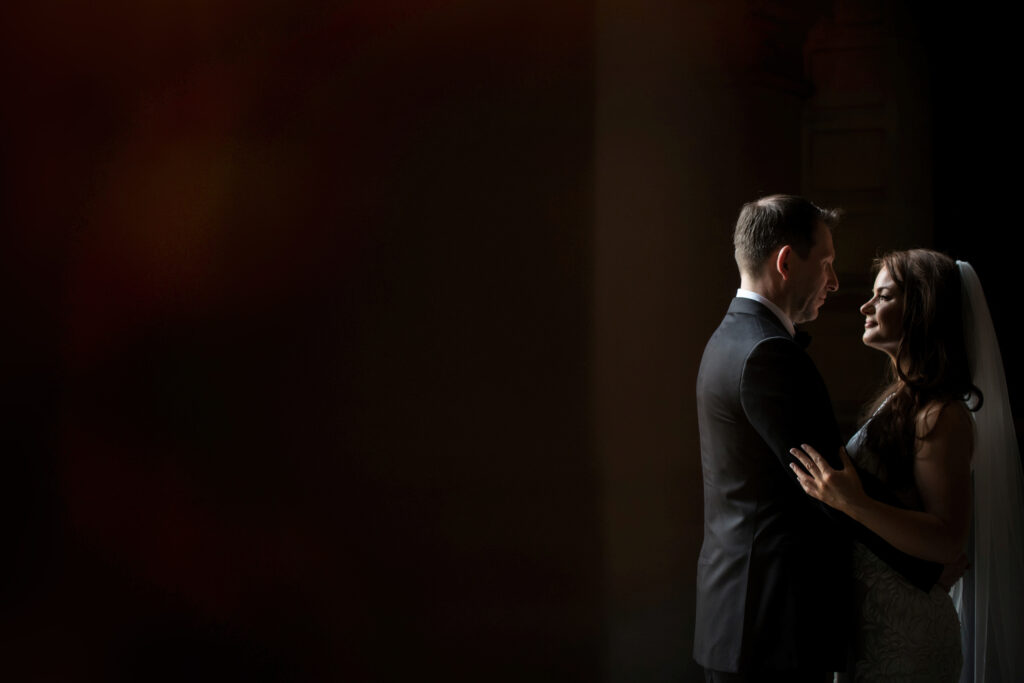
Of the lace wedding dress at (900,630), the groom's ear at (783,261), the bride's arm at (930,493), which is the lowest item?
the lace wedding dress at (900,630)

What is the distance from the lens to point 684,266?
3551 millimetres

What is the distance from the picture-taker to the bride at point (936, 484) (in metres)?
2.15

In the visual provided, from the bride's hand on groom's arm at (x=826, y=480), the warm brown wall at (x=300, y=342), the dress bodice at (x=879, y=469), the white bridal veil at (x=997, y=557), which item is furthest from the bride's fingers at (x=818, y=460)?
the warm brown wall at (x=300, y=342)

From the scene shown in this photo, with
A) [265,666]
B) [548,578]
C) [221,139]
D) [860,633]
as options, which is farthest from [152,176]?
[860,633]

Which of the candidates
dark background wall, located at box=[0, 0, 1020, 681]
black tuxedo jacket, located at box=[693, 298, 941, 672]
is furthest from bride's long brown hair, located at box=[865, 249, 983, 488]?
dark background wall, located at box=[0, 0, 1020, 681]

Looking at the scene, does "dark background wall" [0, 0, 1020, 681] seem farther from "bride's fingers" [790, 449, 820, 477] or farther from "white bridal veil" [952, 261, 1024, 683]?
"bride's fingers" [790, 449, 820, 477]

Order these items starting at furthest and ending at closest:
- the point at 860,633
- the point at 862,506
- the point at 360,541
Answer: the point at 360,541 < the point at 860,633 < the point at 862,506

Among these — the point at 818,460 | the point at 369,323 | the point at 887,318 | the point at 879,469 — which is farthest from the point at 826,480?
the point at 369,323

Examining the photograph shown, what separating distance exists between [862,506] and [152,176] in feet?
7.63

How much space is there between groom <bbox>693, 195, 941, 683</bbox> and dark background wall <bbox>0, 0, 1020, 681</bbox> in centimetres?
112

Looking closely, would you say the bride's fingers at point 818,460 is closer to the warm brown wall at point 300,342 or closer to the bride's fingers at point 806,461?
the bride's fingers at point 806,461

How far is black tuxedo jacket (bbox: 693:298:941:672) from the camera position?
2.09m

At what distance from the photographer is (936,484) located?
7.09 ft

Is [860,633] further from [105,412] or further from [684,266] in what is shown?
[105,412]
